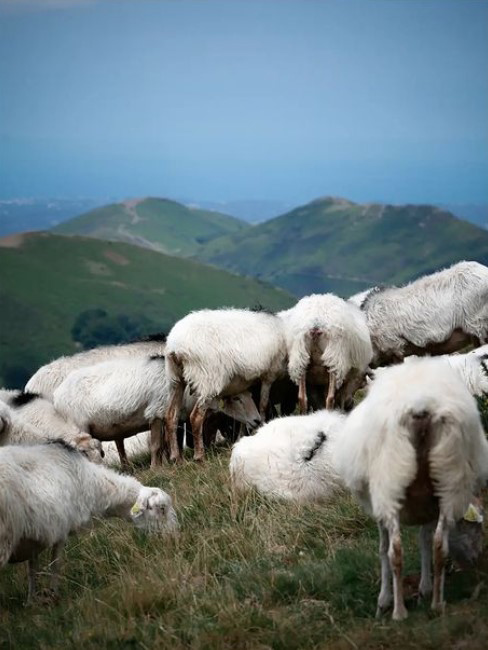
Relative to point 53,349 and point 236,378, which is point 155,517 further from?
point 53,349

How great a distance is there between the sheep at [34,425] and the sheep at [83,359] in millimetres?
686

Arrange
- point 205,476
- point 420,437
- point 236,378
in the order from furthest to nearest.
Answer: point 236,378 → point 205,476 → point 420,437

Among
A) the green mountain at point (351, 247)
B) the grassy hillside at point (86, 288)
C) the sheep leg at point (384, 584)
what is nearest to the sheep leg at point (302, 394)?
the sheep leg at point (384, 584)

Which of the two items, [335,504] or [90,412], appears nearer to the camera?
[335,504]

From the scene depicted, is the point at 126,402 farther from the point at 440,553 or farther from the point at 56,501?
the point at 440,553

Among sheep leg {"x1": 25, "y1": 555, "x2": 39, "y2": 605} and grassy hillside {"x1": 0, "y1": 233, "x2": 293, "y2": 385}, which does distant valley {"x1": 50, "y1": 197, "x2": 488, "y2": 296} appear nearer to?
grassy hillside {"x1": 0, "y1": 233, "x2": 293, "y2": 385}

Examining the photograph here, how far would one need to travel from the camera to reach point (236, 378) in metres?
13.3

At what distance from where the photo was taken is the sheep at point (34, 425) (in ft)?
42.0

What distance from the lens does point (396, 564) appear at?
20.9ft

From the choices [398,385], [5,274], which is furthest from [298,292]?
[398,385]

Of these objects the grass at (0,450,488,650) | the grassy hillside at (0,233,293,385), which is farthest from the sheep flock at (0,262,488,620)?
the grassy hillside at (0,233,293,385)

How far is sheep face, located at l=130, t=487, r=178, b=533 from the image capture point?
31.9 ft

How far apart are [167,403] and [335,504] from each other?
4.72 metres

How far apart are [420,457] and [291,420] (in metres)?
4.15
